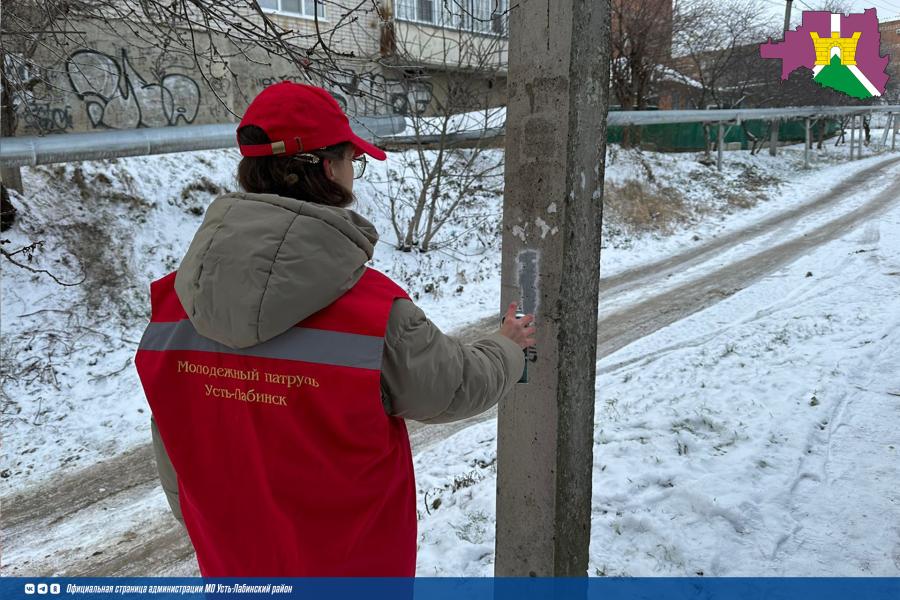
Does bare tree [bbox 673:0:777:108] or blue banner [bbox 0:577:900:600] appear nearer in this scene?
blue banner [bbox 0:577:900:600]

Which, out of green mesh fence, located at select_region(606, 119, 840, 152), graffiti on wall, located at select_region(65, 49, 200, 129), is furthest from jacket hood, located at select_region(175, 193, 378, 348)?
green mesh fence, located at select_region(606, 119, 840, 152)

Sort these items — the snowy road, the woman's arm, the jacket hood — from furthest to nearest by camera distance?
the snowy road < the woman's arm < the jacket hood

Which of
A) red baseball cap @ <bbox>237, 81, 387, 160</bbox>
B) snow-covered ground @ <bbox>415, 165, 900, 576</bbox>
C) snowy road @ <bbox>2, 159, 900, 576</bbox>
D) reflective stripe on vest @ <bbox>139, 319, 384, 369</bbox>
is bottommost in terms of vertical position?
snowy road @ <bbox>2, 159, 900, 576</bbox>

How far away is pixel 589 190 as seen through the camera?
216 centimetres

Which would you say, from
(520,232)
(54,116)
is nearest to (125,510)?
(520,232)

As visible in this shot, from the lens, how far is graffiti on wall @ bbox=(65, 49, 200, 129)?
1244 centimetres

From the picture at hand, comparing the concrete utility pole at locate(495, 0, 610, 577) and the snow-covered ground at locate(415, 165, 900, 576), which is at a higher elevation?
the concrete utility pole at locate(495, 0, 610, 577)

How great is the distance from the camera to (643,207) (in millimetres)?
16094

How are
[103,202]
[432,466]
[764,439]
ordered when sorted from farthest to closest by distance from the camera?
1. [103,202]
2. [432,466]
3. [764,439]

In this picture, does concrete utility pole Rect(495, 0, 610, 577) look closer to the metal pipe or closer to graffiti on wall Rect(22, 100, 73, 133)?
the metal pipe

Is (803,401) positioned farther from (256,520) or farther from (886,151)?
(886,151)

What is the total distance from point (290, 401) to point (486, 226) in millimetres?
11908

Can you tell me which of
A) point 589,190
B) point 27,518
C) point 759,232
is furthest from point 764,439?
point 759,232

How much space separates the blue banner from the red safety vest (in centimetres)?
6
